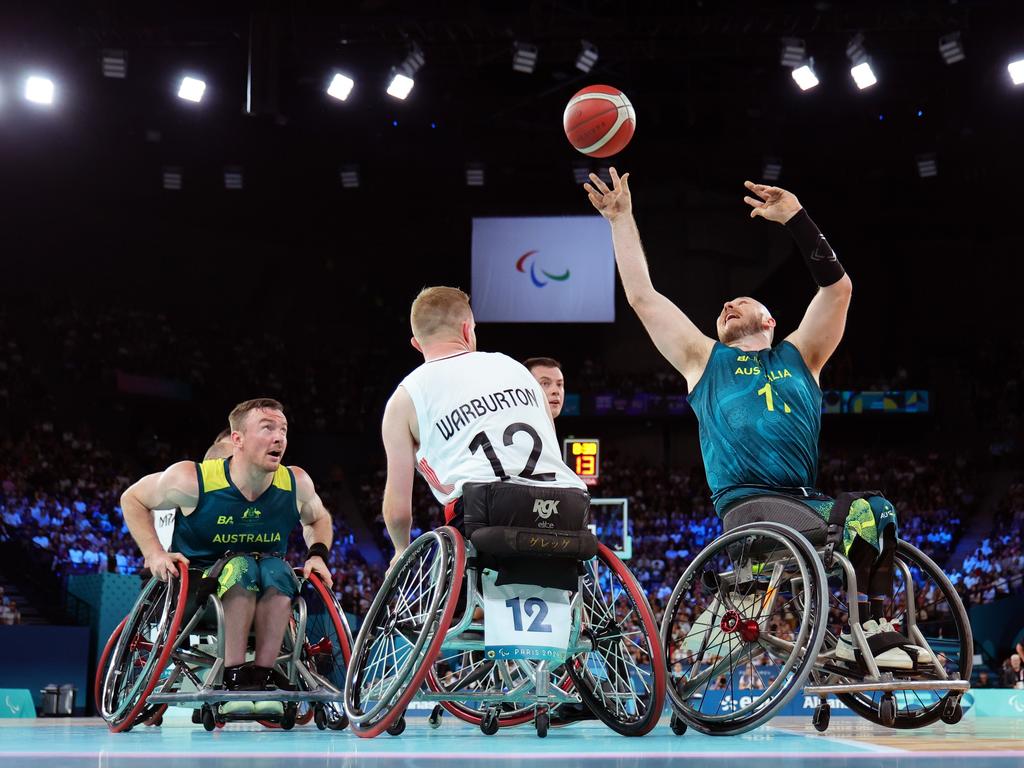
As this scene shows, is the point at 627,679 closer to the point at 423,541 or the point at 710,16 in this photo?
the point at 423,541

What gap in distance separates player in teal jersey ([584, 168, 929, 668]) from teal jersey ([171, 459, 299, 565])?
201 cm

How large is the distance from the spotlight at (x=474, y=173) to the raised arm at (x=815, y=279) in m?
18.0

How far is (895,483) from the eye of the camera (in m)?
23.3

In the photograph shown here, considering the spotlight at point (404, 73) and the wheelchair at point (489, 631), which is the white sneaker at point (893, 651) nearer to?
the wheelchair at point (489, 631)

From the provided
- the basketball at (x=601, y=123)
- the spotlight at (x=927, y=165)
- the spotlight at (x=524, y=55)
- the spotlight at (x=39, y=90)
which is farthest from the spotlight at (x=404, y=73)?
the spotlight at (x=927, y=165)

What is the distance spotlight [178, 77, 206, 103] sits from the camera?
1480 cm

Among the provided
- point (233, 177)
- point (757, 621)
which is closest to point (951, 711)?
point (757, 621)

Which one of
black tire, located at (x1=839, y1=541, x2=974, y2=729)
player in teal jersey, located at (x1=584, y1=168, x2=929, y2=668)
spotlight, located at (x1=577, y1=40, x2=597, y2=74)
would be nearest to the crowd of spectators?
spotlight, located at (x1=577, y1=40, x2=597, y2=74)

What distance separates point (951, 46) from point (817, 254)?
11830 millimetres

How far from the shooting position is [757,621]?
145 inches

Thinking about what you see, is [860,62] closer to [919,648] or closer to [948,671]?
[948,671]

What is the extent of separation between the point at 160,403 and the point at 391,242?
7353 mm

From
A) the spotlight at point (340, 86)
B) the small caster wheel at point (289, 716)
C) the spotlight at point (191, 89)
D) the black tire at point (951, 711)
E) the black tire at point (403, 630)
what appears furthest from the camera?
the spotlight at point (340, 86)

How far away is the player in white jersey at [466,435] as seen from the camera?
11.7ft
